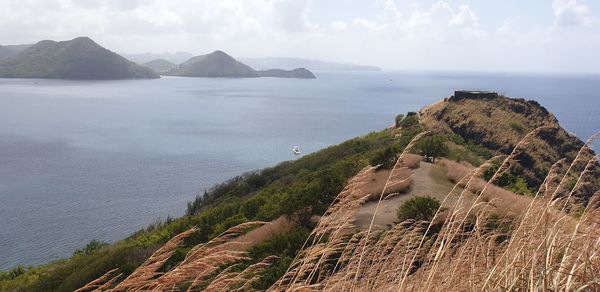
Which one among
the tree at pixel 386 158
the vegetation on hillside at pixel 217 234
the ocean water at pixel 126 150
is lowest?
the ocean water at pixel 126 150

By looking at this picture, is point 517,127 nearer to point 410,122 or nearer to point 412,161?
point 410,122

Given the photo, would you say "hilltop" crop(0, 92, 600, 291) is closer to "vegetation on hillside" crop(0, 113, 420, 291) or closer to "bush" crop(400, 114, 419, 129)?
"vegetation on hillside" crop(0, 113, 420, 291)

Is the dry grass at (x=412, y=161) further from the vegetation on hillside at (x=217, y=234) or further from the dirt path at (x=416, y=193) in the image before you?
the vegetation on hillside at (x=217, y=234)

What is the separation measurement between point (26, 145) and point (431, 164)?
67.4 metres

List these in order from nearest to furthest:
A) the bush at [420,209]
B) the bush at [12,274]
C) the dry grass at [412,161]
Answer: the bush at [420,209] < the dry grass at [412,161] < the bush at [12,274]

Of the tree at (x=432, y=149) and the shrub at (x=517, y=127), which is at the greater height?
the tree at (x=432, y=149)

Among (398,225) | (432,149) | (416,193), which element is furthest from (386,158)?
(398,225)

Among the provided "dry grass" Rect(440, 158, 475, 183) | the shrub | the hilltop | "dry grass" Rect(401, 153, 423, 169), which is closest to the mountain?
the shrub

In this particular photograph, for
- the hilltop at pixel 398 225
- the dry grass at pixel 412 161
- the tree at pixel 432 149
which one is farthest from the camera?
the tree at pixel 432 149

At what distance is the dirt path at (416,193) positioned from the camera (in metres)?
14.4

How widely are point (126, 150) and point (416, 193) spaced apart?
59727 mm

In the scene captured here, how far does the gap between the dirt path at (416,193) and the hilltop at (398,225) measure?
0.31 feet

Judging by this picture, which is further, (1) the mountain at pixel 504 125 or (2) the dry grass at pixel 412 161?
(1) the mountain at pixel 504 125

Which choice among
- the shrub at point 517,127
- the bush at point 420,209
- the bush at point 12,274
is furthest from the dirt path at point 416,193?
the shrub at point 517,127
